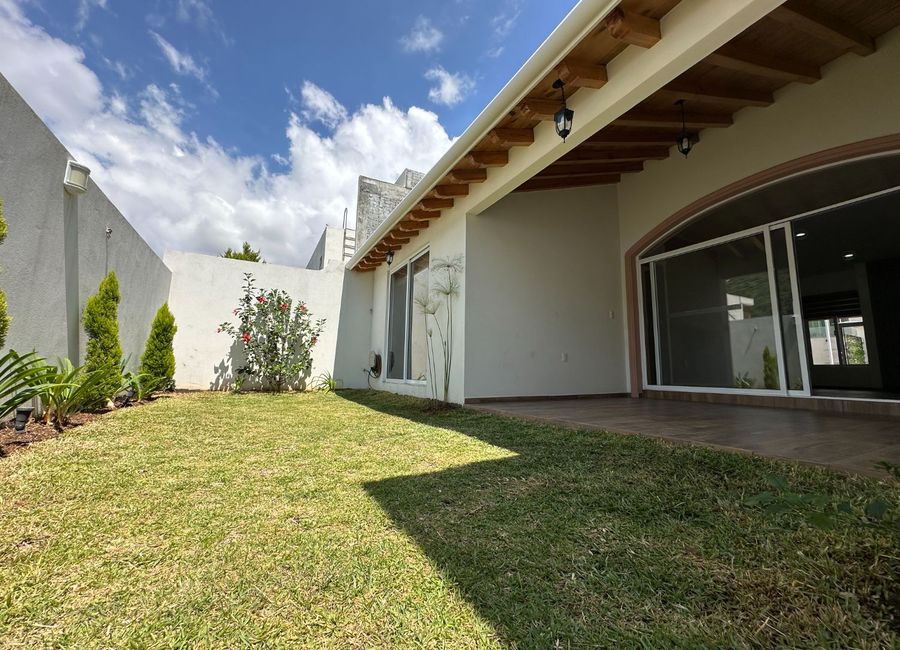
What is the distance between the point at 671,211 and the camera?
5914 mm

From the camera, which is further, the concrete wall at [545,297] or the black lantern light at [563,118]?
the concrete wall at [545,297]

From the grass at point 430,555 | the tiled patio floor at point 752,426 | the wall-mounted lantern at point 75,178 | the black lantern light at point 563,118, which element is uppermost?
the black lantern light at point 563,118

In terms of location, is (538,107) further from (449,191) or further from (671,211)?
(671,211)

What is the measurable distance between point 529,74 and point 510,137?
0.83 metres

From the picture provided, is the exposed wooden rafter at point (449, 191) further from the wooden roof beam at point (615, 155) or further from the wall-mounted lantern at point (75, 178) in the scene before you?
the wall-mounted lantern at point (75, 178)

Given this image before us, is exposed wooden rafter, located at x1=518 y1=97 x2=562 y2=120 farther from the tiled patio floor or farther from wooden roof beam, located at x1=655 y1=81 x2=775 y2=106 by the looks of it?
the tiled patio floor

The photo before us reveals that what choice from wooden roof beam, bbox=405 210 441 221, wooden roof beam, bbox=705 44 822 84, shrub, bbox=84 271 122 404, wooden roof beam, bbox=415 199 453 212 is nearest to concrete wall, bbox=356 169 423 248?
wooden roof beam, bbox=405 210 441 221

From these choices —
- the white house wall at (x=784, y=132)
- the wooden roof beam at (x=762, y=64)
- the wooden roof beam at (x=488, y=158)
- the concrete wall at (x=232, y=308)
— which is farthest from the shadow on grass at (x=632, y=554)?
the concrete wall at (x=232, y=308)

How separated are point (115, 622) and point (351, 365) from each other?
311 inches

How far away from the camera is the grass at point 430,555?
1134mm

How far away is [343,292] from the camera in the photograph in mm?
9039

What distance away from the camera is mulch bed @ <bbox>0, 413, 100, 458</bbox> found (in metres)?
2.76

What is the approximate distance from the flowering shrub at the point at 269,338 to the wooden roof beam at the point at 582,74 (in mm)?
6603

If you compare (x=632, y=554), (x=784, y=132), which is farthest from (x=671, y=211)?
(x=632, y=554)
